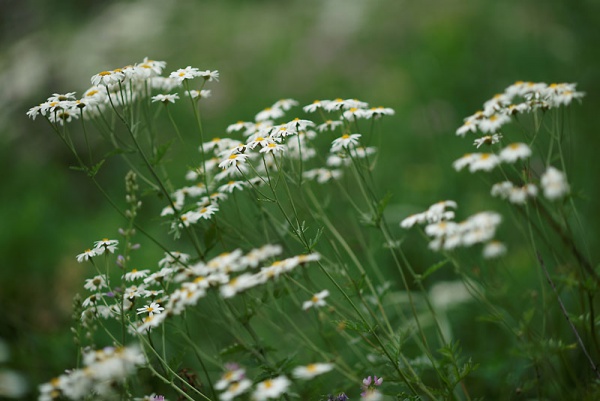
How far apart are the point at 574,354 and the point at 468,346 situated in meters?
0.50

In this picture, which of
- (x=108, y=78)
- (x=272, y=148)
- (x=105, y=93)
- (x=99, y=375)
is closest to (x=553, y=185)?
(x=272, y=148)

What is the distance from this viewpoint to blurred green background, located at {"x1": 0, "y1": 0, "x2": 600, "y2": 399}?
10.3ft

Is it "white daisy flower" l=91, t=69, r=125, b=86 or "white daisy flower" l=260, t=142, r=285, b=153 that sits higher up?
"white daisy flower" l=91, t=69, r=125, b=86

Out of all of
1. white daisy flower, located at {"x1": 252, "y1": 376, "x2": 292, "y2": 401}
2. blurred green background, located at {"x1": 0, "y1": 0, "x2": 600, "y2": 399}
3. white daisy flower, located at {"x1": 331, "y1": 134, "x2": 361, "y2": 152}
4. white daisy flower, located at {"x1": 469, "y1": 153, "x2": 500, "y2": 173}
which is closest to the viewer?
white daisy flower, located at {"x1": 252, "y1": 376, "x2": 292, "y2": 401}

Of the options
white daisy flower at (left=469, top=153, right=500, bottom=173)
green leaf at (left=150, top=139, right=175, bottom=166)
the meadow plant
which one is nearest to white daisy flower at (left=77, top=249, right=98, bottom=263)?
the meadow plant

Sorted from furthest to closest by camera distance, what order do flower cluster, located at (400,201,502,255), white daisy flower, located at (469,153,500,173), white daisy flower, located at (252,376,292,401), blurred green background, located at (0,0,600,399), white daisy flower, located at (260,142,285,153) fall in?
blurred green background, located at (0,0,600,399) < white daisy flower, located at (260,142,285,153) < white daisy flower, located at (469,153,500,173) < flower cluster, located at (400,201,502,255) < white daisy flower, located at (252,376,292,401)

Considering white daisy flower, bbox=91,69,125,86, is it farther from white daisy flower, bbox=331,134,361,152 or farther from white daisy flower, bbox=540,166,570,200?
white daisy flower, bbox=540,166,570,200

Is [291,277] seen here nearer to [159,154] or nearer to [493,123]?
[159,154]

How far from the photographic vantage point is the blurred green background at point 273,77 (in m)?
3.14

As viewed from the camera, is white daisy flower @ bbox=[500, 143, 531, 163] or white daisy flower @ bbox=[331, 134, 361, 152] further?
white daisy flower @ bbox=[331, 134, 361, 152]

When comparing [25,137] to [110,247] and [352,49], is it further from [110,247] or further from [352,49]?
[110,247]

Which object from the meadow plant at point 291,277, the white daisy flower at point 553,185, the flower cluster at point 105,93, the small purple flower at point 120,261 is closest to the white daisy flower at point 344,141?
the meadow plant at point 291,277

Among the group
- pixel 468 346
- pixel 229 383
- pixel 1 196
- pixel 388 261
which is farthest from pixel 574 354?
pixel 1 196

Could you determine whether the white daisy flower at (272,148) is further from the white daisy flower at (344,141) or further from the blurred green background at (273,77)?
the blurred green background at (273,77)
